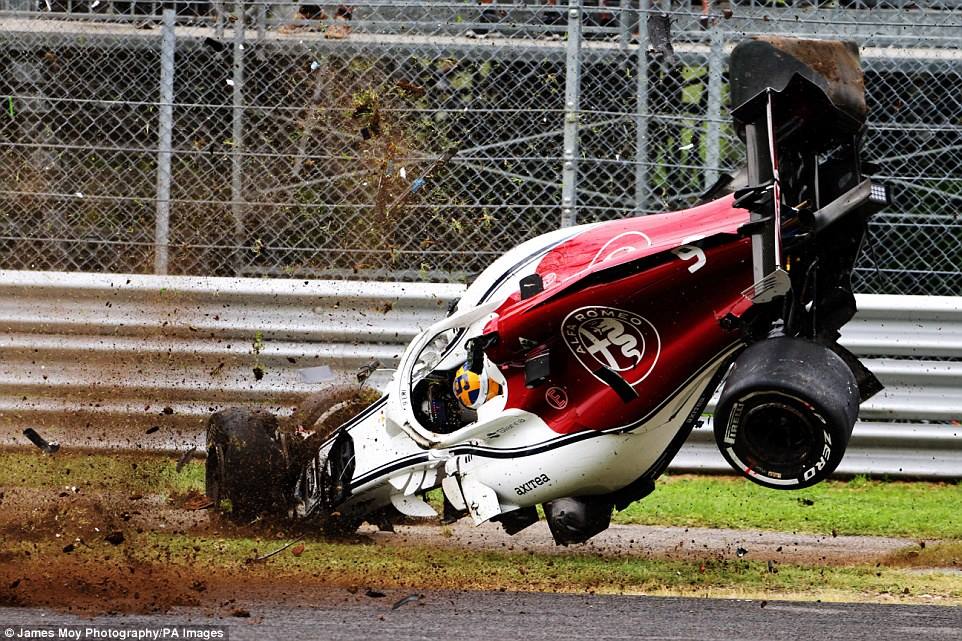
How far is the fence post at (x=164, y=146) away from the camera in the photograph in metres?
8.11

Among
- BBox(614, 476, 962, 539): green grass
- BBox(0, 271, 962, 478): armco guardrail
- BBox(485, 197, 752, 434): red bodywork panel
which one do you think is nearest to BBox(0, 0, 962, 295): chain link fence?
BBox(0, 271, 962, 478): armco guardrail

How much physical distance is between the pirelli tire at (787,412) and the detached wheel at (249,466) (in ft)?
8.80

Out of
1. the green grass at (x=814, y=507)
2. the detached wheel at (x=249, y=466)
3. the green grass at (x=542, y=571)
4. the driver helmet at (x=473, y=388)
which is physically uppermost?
the driver helmet at (x=473, y=388)

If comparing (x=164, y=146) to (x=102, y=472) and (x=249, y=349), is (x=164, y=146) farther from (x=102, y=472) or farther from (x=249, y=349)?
(x=102, y=472)

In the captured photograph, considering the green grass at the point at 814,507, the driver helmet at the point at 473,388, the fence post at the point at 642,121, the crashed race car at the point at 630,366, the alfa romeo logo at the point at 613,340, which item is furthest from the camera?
the fence post at the point at 642,121

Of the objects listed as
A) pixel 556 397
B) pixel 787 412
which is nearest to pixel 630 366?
pixel 556 397

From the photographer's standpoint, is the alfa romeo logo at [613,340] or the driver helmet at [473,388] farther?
the driver helmet at [473,388]

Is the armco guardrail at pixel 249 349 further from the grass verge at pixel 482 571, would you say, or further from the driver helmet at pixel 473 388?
the driver helmet at pixel 473 388

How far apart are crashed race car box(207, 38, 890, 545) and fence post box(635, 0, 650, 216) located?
88.5 inches

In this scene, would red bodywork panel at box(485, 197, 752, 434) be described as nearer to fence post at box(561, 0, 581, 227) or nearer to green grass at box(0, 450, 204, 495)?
fence post at box(561, 0, 581, 227)

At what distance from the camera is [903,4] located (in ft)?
26.8

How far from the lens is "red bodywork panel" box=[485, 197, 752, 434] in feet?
15.7

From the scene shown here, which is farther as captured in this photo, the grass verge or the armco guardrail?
the armco guardrail

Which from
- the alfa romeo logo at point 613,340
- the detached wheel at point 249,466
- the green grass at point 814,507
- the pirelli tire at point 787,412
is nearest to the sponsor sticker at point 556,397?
the alfa romeo logo at point 613,340
